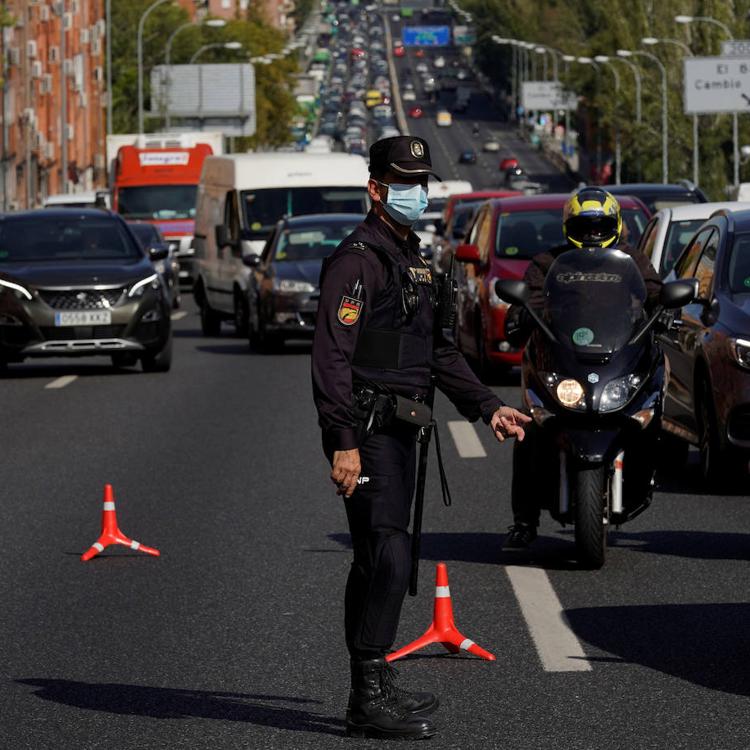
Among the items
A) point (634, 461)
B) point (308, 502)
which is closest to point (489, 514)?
point (308, 502)

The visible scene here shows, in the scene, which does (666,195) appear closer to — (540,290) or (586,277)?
(540,290)

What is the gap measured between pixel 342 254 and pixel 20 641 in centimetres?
239

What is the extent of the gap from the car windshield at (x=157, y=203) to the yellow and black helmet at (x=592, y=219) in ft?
118

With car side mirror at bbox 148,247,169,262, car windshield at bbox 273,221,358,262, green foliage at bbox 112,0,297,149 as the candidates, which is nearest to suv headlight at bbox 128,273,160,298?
car side mirror at bbox 148,247,169,262

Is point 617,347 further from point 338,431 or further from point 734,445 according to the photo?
point 338,431

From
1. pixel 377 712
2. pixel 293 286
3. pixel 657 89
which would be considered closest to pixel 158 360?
pixel 293 286

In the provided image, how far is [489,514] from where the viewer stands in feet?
37.8

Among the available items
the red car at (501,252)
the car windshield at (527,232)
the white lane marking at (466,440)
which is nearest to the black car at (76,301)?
the red car at (501,252)

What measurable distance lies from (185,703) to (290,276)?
61.4 ft

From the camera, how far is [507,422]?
6812 mm

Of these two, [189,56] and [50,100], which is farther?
[189,56]

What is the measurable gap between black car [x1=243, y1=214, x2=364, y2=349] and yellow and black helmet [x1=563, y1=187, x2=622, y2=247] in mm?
14307

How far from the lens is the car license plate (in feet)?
69.8

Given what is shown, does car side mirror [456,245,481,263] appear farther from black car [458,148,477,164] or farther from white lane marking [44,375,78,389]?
black car [458,148,477,164]
